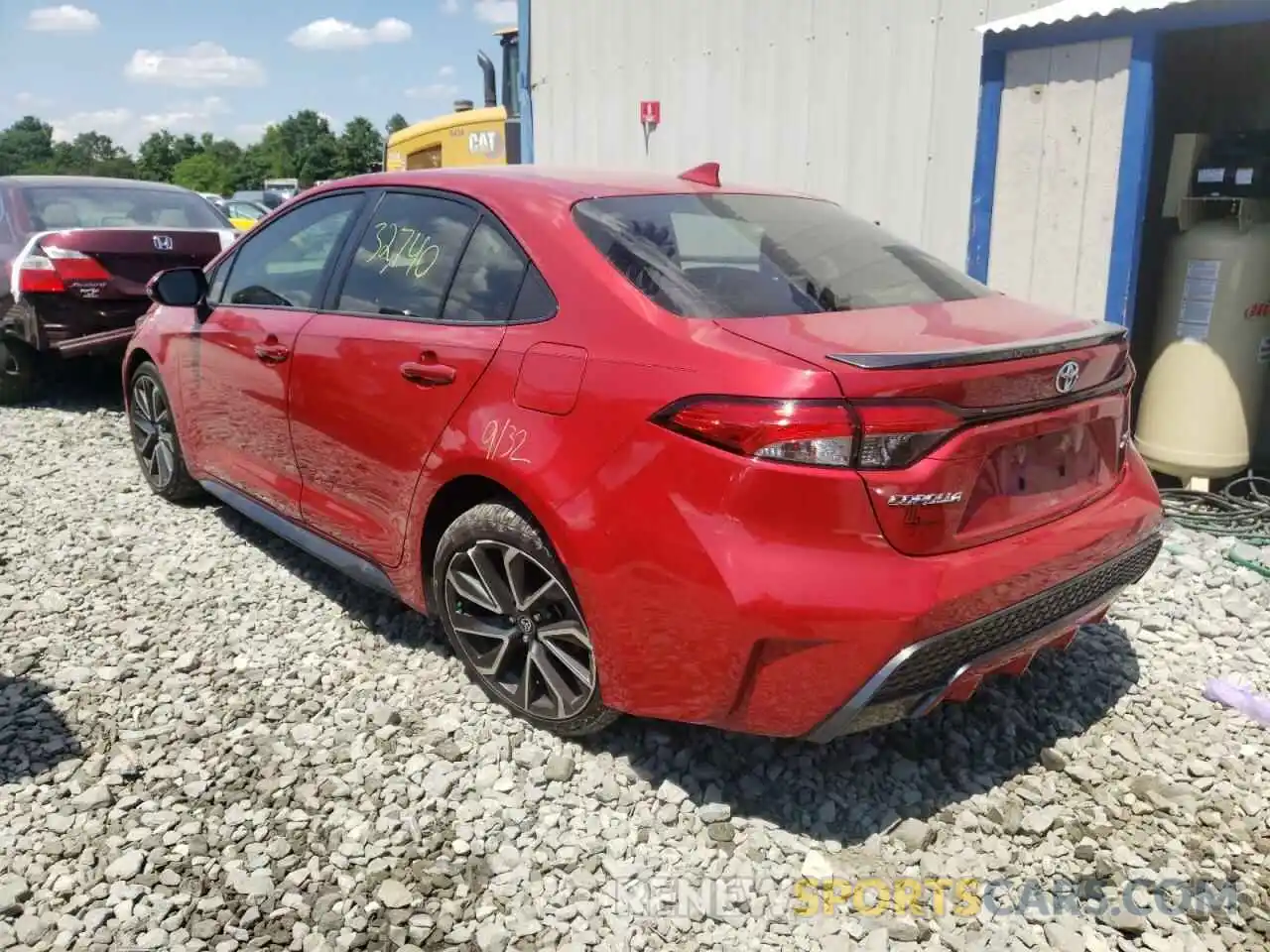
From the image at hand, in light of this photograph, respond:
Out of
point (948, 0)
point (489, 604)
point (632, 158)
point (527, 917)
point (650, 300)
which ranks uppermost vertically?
point (948, 0)

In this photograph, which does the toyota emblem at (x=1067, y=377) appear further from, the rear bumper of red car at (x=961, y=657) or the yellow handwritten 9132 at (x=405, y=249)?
the yellow handwritten 9132 at (x=405, y=249)

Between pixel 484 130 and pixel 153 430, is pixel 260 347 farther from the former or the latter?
pixel 484 130

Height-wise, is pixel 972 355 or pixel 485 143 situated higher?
pixel 485 143

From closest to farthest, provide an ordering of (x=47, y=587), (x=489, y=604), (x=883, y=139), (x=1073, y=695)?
1. (x=489, y=604)
2. (x=1073, y=695)
3. (x=47, y=587)
4. (x=883, y=139)

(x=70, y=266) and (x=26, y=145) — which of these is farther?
(x=26, y=145)

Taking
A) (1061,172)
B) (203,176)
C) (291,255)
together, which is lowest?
(291,255)

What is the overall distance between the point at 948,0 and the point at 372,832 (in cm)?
545

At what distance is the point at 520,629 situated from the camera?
9.62ft

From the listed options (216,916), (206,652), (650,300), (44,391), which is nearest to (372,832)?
(216,916)

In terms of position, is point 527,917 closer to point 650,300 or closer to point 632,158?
point 650,300

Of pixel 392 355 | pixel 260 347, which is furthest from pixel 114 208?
pixel 392 355

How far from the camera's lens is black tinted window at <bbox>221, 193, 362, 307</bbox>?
12.1 ft

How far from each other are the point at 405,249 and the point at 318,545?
1.13m

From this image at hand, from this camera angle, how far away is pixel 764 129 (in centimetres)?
705
